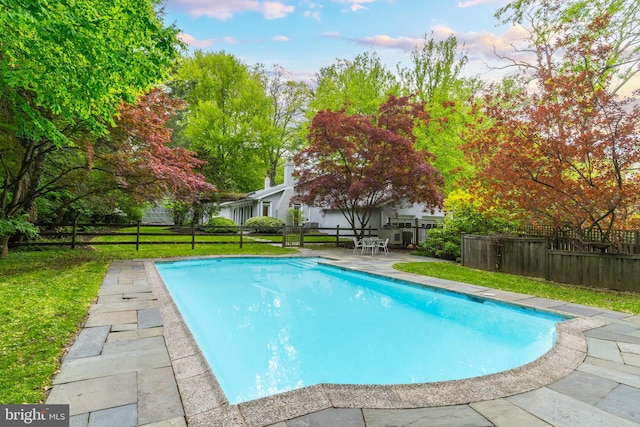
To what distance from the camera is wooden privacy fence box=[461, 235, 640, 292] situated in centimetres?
709

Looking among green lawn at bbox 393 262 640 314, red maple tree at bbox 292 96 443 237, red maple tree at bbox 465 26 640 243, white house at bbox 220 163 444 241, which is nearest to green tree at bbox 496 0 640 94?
red maple tree at bbox 292 96 443 237

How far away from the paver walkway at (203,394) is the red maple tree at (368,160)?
10.6 m

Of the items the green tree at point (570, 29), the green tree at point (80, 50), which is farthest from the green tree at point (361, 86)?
the green tree at point (80, 50)

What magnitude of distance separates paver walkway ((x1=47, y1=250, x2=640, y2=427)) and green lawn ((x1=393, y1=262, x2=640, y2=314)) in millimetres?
2282

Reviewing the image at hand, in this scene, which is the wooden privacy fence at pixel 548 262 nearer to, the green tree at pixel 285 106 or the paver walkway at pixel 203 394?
the paver walkway at pixel 203 394

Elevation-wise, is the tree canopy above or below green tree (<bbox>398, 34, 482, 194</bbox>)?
below

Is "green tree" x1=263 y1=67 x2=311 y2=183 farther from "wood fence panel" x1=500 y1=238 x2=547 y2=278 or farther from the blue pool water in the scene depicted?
the blue pool water

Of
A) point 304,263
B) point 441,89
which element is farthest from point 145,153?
point 441,89

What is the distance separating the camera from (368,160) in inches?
579

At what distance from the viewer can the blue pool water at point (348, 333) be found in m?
3.71

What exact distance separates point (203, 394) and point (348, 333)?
2.98 meters

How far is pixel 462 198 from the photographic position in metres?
12.8

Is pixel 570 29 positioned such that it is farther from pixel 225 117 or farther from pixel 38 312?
pixel 225 117

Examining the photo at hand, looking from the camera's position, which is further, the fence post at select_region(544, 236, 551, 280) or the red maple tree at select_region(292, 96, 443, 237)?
the red maple tree at select_region(292, 96, 443, 237)
